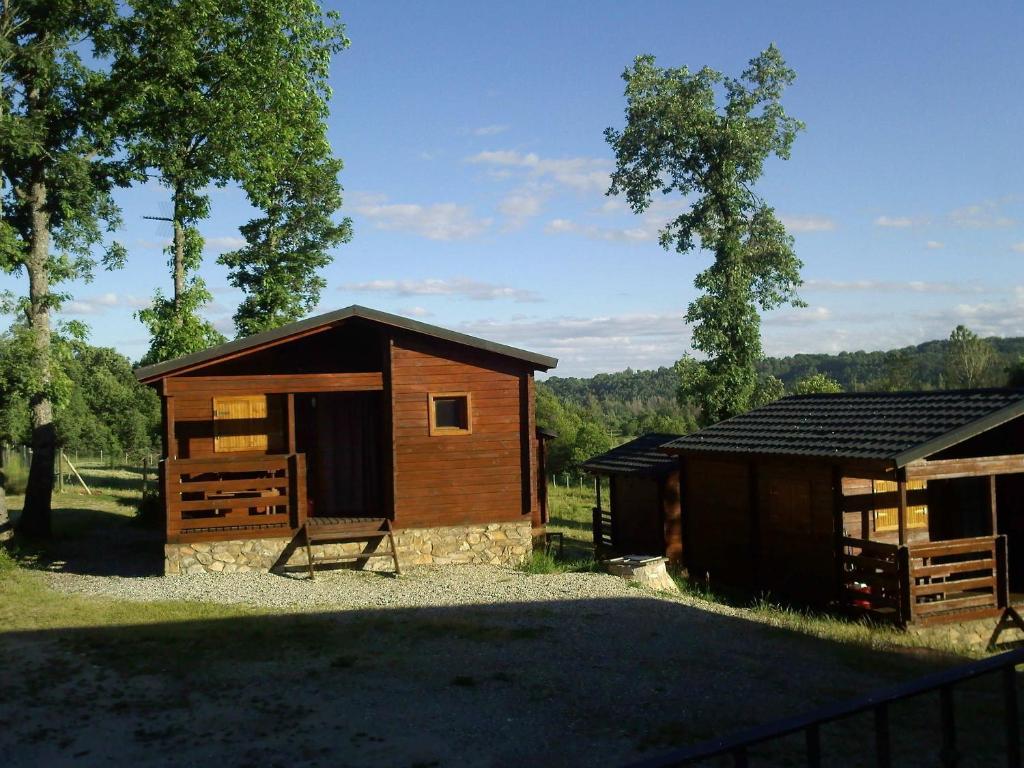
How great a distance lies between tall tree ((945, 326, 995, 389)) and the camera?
66312 millimetres

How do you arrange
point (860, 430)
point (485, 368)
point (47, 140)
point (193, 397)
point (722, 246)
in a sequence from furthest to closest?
point (722, 246)
point (47, 140)
point (485, 368)
point (193, 397)
point (860, 430)

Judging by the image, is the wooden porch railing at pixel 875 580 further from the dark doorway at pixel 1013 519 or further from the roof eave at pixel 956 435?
the dark doorway at pixel 1013 519

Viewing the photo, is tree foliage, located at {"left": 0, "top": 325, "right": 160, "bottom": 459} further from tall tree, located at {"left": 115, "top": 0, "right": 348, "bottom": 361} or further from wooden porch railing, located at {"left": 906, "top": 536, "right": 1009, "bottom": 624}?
wooden porch railing, located at {"left": 906, "top": 536, "right": 1009, "bottom": 624}

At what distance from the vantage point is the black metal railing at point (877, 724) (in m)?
2.97

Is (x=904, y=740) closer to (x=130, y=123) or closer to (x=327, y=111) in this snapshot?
(x=130, y=123)

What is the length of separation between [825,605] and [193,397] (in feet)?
35.3

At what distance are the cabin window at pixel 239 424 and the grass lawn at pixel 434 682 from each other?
391 cm

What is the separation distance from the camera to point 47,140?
66.1 feet

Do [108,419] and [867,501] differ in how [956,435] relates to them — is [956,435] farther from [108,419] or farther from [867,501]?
[108,419]

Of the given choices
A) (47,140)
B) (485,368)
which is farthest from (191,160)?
(485,368)

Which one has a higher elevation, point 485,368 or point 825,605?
point 485,368

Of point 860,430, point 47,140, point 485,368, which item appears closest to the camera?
point 860,430

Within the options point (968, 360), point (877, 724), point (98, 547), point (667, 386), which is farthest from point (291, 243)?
point (667, 386)

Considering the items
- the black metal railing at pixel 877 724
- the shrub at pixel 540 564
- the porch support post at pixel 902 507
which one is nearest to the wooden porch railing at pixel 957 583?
the porch support post at pixel 902 507
